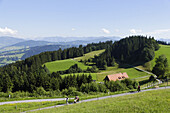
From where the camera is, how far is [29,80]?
8200 centimetres

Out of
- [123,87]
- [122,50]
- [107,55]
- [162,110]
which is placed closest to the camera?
[162,110]

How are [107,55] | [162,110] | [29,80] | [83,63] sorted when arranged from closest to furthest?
[162,110]
[29,80]
[83,63]
[107,55]

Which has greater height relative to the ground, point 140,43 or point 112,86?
point 140,43

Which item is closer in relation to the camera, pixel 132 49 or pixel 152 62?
pixel 152 62

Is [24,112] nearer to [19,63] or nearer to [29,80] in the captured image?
[29,80]

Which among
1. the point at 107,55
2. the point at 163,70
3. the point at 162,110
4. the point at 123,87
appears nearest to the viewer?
the point at 162,110

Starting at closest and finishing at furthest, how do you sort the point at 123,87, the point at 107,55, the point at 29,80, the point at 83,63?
1. the point at 123,87
2. the point at 29,80
3. the point at 83,63
4. the point at 107,55

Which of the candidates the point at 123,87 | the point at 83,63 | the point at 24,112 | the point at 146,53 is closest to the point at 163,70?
the point at 123,87

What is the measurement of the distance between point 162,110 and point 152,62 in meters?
128

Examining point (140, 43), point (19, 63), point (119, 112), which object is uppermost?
point (140, 43)

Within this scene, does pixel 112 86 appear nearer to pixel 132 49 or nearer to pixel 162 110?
pixel 162 110

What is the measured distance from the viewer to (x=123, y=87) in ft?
211

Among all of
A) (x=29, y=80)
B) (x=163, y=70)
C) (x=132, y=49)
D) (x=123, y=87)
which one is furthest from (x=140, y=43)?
(x=29, y=80)

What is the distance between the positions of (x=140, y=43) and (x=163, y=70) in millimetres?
108954
